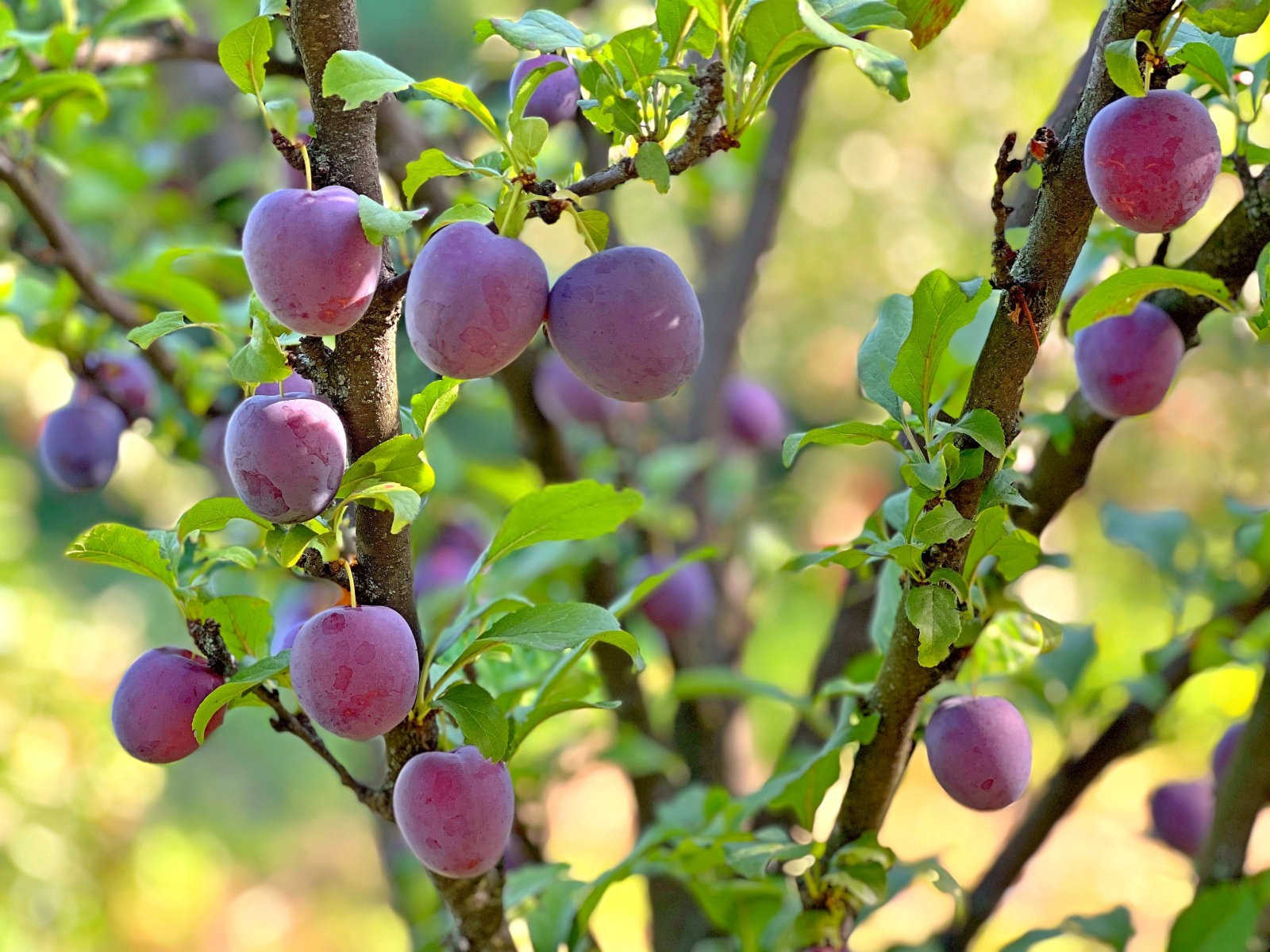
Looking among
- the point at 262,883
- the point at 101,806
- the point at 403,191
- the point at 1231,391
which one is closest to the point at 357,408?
the point at 403,191

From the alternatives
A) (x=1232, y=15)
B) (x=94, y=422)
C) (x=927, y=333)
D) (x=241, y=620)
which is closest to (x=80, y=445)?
(x=94, y=422)

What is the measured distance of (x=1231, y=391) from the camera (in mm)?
1658

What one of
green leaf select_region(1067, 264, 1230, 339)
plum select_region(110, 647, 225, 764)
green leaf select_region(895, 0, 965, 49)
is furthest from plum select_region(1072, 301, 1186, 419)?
plum select_region(110, 647, 225, 764)

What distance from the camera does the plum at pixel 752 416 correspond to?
1.18 m

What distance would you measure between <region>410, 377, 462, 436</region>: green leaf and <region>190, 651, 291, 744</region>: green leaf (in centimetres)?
10

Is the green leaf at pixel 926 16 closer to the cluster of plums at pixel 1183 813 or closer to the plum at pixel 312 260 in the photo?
the plum at pixel 312 260

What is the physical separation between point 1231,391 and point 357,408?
5.22 feet

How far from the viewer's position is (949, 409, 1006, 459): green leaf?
366 mm

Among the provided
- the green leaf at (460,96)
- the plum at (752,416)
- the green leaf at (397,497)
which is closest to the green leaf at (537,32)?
the green leaf at (460,96)

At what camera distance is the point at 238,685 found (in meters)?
0.39

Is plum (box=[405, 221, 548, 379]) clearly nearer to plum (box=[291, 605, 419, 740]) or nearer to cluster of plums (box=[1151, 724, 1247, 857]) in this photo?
plum (box=[291, 605, 419, 740])

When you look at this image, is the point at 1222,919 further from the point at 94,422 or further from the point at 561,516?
the point at 94,422

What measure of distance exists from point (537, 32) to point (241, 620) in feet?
0.81

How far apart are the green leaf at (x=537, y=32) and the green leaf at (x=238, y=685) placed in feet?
0.71
